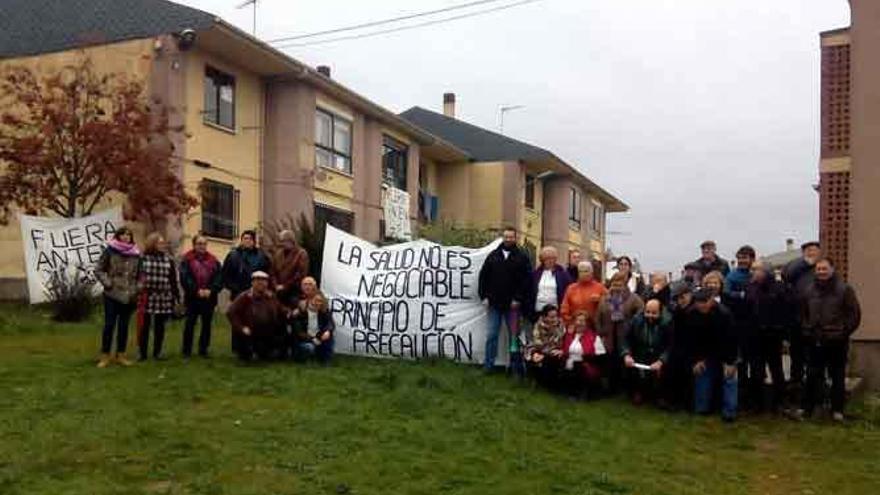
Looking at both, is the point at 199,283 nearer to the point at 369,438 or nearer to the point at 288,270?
the point at 288,270

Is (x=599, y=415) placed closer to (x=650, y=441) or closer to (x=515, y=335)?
(x=650, y=441)

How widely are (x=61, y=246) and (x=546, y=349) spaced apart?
38.5 ft

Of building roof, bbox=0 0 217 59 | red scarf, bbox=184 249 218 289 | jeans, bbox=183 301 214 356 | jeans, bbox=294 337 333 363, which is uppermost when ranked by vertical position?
building roof, bbox=0 0 217 59

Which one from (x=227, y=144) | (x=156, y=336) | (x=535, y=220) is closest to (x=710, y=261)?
(x=156, y=336)

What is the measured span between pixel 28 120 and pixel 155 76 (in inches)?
Result: 127

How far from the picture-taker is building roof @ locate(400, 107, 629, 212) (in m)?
43.3

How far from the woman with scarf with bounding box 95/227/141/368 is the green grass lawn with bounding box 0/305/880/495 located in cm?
50

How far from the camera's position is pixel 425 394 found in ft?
35.7

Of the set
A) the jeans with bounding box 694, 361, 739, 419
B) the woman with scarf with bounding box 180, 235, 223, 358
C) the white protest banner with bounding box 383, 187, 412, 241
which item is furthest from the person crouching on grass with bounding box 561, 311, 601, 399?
the white protest banner with bounding box 383, 187, 412, 241

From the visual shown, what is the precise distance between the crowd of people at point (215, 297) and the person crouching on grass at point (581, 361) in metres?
3.43

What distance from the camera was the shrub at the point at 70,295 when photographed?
18250 millimetres

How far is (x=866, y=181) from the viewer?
1420 centimetres

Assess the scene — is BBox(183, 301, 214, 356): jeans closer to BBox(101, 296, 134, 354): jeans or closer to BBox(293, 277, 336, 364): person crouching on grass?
BBox(101, 296, 134, 354): jeans

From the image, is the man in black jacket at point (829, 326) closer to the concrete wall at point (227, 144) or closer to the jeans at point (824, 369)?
the jeans at point (824, 369)
